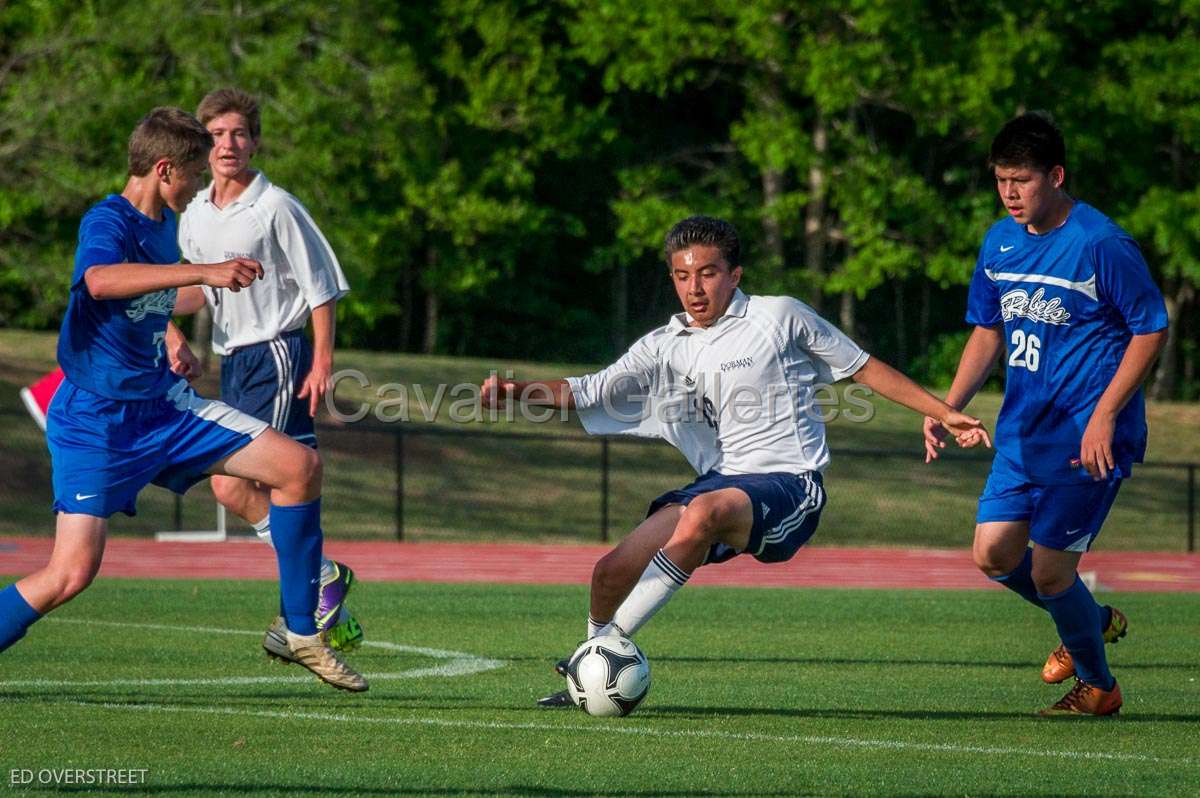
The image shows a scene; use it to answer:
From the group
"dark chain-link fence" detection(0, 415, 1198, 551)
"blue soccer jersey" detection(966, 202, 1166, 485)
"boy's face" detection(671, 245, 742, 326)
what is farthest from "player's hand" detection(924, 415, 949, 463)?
"dark chain-link fence" detection(0, 415, 1198, 551)

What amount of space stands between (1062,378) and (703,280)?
1444 millimetres

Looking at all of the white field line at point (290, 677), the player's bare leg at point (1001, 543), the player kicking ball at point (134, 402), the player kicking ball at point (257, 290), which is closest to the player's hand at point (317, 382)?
the player kicking ball at point (257, 290)

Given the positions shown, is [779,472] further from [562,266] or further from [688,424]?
[562,266]

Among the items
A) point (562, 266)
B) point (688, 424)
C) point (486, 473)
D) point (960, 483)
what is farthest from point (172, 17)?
point (688, 424)

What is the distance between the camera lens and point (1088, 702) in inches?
274

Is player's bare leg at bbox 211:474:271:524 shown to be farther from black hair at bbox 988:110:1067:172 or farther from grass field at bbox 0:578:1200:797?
black hair at bbox 988:110:1067:172

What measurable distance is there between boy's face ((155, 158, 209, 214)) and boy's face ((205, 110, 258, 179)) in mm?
1333

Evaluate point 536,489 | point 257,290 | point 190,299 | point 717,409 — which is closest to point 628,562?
point 717,409

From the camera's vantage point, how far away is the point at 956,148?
38.4 metres

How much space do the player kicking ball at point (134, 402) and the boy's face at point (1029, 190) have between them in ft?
9.33

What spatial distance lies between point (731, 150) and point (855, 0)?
716 centimetres

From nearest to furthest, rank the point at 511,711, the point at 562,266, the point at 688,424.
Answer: the point at 511,711 < the point at 688,424 < the point at 562,266

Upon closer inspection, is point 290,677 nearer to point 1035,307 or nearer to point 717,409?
point 717,409

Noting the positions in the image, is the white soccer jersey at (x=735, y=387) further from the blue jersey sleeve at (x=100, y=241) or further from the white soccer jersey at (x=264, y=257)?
the blue jersey sleeve at (x=100, y=241)
